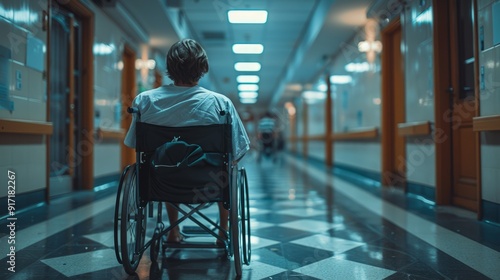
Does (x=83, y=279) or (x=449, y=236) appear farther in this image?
(x=449, y=236)

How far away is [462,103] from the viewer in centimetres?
345

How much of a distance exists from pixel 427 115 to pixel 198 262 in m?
2.78

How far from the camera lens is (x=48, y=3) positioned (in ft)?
12.0

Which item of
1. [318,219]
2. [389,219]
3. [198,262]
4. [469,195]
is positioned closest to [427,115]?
[469,195]

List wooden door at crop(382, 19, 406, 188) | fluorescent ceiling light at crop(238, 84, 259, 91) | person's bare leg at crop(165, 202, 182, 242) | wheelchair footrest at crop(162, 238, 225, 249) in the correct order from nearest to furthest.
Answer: wheelchair footrest at crop(162, 238, 225, 249) < person's bare leg at crop(165, 202, 182, 242) < wooden door at crop(382, 19, 406, 188) < fluorescent ceiling light at crop(238, 84, 259, 91)

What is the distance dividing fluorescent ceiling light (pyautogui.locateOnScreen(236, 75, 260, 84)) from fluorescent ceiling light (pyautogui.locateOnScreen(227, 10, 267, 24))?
6028mm

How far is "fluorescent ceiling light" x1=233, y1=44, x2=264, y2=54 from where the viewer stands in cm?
928

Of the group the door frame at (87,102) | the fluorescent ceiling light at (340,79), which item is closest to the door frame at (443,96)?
the door frame at (87,102)

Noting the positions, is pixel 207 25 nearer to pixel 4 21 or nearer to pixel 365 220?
pixel 4 21

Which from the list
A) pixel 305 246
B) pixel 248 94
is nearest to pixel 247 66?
pixel 248 94

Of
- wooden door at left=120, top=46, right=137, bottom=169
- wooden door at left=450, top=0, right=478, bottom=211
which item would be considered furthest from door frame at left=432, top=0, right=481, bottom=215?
wooden door at left=120, top=46, right=137, bottom=169

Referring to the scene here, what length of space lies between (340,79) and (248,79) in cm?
599

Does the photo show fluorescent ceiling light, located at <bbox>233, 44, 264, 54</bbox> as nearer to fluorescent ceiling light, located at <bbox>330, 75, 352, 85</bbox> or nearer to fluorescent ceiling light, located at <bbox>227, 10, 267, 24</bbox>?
fluorescent ceiling light, located at <bbox>330, 75, 352, 85</bbox>

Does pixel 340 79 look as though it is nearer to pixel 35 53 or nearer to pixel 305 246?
pixel 35 53
